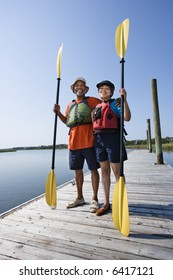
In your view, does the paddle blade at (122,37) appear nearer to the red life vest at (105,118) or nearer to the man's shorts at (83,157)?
the red life vest at (105,118)

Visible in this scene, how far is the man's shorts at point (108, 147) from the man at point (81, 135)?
205 millimetres

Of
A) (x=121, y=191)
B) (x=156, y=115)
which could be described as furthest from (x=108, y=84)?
(x=156, y=115)

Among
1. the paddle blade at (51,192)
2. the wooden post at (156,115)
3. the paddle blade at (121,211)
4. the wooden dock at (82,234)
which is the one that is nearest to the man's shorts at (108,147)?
the paddle blade at (121,211)

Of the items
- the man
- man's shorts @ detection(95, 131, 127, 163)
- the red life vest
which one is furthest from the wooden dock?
the red life vest

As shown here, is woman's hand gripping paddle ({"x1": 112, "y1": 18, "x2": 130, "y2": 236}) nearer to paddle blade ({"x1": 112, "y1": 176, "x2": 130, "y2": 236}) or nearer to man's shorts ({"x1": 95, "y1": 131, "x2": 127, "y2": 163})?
paddle blade ({"x1": 112, "y1": 176, "x2": 130, "y2": 236})

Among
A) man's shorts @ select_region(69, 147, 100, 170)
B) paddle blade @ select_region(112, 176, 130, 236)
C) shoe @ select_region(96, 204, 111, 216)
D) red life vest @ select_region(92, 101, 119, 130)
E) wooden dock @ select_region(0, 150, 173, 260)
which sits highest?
red life vest @ select_region(92, 101, 119, 130)

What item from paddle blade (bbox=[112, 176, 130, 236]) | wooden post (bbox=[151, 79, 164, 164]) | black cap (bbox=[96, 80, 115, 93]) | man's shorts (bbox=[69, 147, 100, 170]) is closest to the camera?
paddle blade (bbox=[112, 176, 130, 236])

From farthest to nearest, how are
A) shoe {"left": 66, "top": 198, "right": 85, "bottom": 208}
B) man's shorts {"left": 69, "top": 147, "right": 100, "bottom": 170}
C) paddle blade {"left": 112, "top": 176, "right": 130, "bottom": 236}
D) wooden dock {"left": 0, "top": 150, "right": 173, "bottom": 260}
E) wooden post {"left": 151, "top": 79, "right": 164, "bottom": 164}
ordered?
1. wooden post {"left": 151, "top": 79, "right": 164, "bottom": 164}
2. shoe {"left": 66, "top": 198, "right": 85, "bottom": 208}
3. man's shorts {"left": 69, "top": 147, "right": 100, "bottom": 170}
4. paddle blade {"left": 112, "top": 176, "right": 130, "bottom": 236}
5. wooden dock {"left": 0, "top": 150, "right": 173, "bottom": 260}

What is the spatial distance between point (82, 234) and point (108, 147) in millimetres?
1312

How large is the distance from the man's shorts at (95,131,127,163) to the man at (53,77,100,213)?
0.67 feet

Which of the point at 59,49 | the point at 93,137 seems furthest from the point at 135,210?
the point at 59,49

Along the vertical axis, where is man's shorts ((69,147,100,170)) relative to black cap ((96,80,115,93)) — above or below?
below

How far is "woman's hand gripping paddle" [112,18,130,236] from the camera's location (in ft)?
7.52
